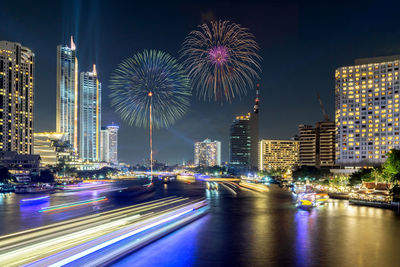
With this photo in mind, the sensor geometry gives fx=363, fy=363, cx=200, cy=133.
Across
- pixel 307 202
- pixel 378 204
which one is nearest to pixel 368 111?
pixel 378 204

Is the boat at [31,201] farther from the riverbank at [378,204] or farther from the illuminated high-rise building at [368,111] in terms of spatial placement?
the illuminated high-rise building at [368,111]

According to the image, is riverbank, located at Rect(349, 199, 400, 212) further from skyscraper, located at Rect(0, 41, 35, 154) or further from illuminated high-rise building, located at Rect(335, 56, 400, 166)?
skyscraper, located at Rect(0, 41, 35, 154)

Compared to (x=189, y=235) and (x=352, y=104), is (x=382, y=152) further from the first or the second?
(x=189, y=235)

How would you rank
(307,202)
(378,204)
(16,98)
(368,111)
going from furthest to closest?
(16,98) → (368,111) → (378,204) → (307,202)

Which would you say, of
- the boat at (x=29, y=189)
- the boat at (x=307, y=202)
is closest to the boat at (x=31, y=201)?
the boat at (x=29, y=189)

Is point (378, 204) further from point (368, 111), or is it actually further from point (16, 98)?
point (16, 98)

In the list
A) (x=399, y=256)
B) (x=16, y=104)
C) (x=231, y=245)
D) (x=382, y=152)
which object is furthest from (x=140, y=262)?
(x=16, y=104)

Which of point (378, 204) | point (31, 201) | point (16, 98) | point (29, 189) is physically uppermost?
point (16, 98)
